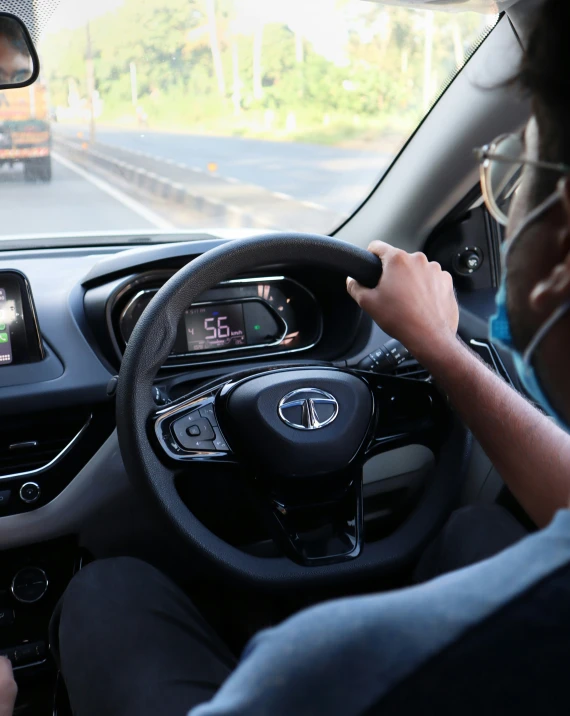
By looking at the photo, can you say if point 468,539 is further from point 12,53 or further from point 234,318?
point 12,53

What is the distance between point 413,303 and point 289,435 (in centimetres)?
40

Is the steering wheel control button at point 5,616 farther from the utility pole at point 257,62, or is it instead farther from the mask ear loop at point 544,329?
the utility pole at point 257,62

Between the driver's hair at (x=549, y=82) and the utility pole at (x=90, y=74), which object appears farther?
the utility pole at (x=90, y=74)

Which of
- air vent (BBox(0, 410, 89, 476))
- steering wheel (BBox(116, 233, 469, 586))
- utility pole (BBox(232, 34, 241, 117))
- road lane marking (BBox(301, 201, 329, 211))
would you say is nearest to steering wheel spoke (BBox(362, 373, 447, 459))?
steering wheel (BBox(116, 233, 469, 586))

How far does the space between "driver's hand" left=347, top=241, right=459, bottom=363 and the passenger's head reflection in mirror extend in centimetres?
96

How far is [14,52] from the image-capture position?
193cm

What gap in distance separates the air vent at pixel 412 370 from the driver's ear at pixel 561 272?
129 centimetres

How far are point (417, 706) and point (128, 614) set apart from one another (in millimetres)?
1019

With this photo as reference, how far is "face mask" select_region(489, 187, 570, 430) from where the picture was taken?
0.72 metres

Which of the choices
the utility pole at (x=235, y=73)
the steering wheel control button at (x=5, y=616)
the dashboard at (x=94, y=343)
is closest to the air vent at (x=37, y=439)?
the dashboard at (x=94, y=343)

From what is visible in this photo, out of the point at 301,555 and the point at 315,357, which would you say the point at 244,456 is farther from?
the point at 315,357

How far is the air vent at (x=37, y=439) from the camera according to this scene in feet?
6.60

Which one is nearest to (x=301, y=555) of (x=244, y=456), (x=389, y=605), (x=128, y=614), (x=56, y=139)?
(x=244, y=456)

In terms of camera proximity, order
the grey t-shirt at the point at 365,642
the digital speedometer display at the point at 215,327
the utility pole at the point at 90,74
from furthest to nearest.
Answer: the utility pole at the point at 90,74 < the digital speedometer display at the point at 215,327 < the grey t-shirt at the point at 365,642
